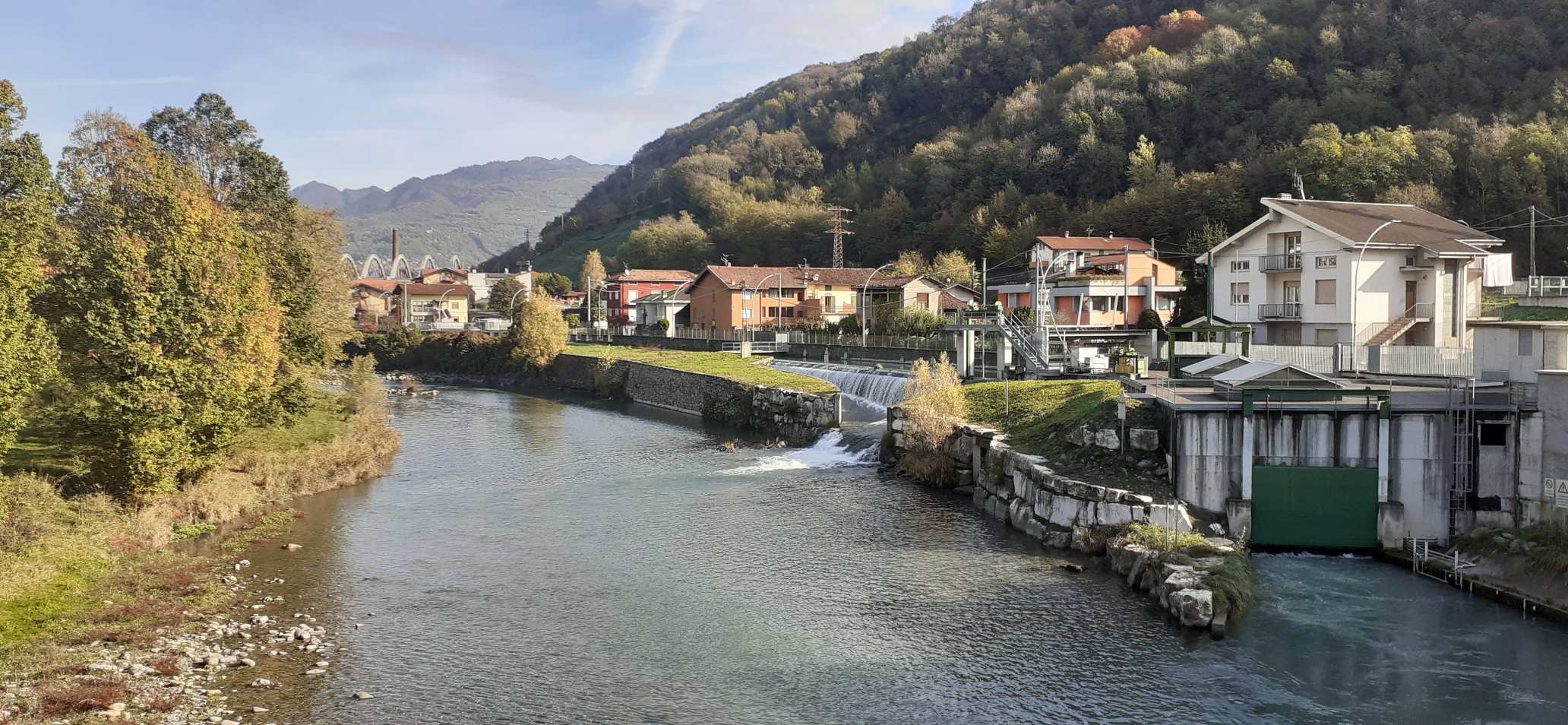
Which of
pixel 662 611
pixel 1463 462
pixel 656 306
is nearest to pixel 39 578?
pixel 662 611

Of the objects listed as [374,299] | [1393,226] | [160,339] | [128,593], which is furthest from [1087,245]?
[374,299]

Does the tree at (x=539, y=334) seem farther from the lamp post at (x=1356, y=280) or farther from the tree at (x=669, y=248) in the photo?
the lamp post at (x=1356, y=280)

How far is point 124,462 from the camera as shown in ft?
79.9

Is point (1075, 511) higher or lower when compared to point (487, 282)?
lower

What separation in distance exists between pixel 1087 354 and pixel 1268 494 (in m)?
17.0

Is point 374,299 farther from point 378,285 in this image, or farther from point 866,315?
point 866,315

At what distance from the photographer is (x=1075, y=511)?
25.2 m

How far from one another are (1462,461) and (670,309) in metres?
79.0

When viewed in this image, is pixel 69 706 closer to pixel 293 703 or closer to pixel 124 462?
pixel 293 703

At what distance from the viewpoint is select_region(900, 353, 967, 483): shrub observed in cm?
3388

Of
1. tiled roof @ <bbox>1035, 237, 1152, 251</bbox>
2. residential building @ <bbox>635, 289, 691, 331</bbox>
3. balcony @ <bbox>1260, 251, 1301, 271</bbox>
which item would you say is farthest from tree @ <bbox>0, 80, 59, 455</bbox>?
residential building @ <bbox>635, 289, 691, 331</bbox>

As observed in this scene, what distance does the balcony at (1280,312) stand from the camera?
3988 centimetres

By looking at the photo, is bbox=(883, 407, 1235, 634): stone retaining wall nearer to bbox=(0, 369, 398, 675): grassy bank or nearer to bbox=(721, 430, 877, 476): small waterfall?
bbox=(721, 430, 877, 476): small waterfall

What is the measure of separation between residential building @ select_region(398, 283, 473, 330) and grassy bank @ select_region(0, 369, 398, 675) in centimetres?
8007
